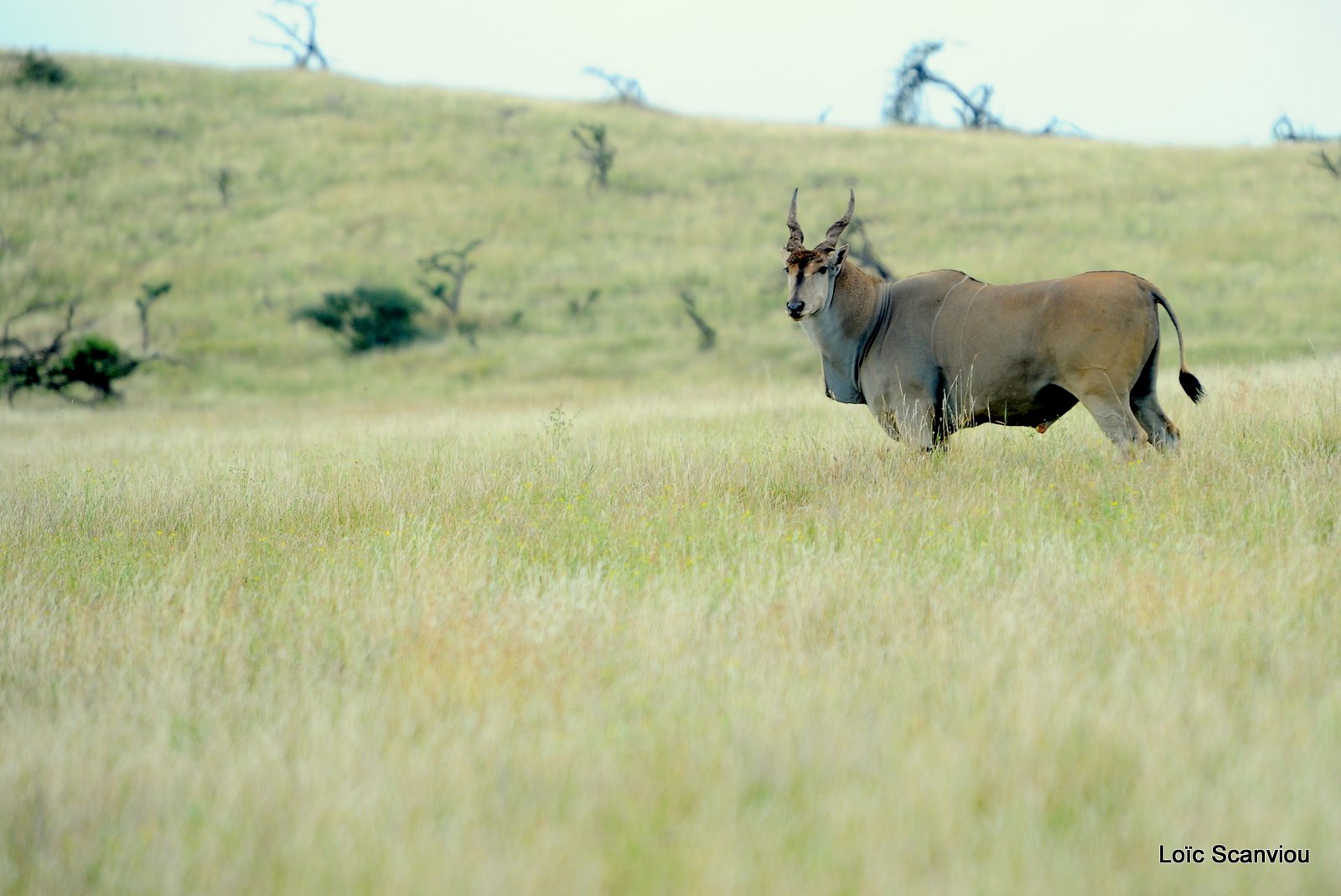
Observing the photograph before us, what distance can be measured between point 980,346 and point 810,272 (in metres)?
1.32

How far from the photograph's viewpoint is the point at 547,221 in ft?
119

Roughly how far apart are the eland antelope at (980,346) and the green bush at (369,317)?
2100cm

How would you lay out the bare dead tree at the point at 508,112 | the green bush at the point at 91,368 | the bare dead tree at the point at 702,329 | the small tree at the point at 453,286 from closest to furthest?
the green bush at the point at 91,368 → the bare dead tree at the point at 702,329 → the small tree at the point at 453,286 → the bare dead tree at the point at 508,112

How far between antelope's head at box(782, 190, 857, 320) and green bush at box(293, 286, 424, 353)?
2116 cm

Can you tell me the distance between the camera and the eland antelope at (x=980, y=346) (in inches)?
285

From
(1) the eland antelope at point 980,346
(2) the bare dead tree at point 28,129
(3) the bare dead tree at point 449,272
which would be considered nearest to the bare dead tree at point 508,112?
(3) the bare dead tree at point 449,272

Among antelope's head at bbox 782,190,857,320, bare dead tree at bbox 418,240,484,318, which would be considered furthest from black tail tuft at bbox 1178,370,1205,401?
bare dead tree at bbox 418,240,484,318

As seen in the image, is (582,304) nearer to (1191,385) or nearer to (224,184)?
(224,184)

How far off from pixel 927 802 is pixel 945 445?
5627 millimetres

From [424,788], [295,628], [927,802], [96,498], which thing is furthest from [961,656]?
[96,498]

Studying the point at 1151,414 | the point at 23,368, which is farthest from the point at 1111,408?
the point at 23,368

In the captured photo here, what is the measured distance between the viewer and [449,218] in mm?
36219

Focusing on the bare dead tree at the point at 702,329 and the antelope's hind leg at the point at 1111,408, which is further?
the bare dead tree at the point at 702,329

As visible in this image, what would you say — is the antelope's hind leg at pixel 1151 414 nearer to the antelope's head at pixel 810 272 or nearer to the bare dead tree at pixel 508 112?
the antelope's head at pixel 810 272
